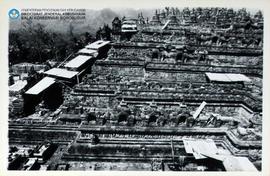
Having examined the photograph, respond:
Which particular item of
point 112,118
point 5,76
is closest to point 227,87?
point 112,118

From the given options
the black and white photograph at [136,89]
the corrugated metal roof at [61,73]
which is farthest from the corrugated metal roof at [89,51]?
the corrugated metal roof at [61,73]

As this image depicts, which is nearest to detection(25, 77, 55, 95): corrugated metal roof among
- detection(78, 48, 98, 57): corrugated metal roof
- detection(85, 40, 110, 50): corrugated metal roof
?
detection(78, 48, 98, 57): corrugated metal roof

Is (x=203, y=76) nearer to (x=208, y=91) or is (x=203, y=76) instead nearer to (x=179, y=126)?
(x=208, y=91)

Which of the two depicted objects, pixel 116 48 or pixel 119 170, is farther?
pixel 116 48

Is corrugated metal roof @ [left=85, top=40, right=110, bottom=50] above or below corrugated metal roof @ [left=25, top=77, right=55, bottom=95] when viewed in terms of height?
above

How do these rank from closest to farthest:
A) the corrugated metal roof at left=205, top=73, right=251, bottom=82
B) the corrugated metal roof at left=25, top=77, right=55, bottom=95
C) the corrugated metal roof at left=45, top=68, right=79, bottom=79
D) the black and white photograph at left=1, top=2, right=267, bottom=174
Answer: the black and white photograph at left=1, top=2, right=267, bottom=174 < the corrugated metal roof at left=25, top=77, right=55, bottom=95 < the corrugated metal roof at left=205, top=73, right=251, bottom=82 < the corrugated metal roof at left=45, top=68, right=79, bottom=79

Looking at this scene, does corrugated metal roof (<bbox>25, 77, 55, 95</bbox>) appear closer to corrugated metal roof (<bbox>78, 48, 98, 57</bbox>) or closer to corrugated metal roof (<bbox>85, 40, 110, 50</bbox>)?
corrugated metal roof (<bbox>78, 48, 98, 57</bbox>)

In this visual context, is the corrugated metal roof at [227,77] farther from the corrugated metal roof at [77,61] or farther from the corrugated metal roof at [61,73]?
the corrugated metal roof at [61,73]
